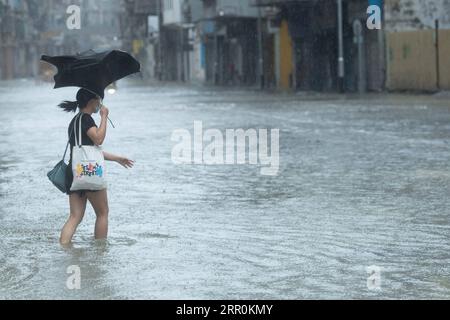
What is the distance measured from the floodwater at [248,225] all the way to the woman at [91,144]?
143mm

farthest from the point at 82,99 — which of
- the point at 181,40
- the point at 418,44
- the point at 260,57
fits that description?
the point at 181,40

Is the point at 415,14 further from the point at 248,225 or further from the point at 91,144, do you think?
the point at 91,144

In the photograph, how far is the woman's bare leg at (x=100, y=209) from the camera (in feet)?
31.5

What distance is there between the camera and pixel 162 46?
102 meters

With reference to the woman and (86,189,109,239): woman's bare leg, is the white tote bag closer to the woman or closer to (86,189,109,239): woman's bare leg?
the woman

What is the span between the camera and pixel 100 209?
9.71 meters

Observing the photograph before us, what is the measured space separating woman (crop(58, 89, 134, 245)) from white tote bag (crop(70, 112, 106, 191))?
5cm

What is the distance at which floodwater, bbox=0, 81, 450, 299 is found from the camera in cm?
794

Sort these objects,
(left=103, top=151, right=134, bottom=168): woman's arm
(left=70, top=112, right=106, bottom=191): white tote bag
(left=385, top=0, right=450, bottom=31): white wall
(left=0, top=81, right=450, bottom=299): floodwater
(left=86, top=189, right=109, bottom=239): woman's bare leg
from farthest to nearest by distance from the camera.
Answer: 1. (left=385, top=0, right=450, bottom=31): white wall
2. (left=86, top=189, right=109, bottom=239): woman's bare leg
3. (left=103, top=151, right=134, bottom=168): woman's arm
4. (left=70, top=112, right=106, bottom=191): white tote bag
5. (left=0, top=81, right=450, bottom=299): floodwater

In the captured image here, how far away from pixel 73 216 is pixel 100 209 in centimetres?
21

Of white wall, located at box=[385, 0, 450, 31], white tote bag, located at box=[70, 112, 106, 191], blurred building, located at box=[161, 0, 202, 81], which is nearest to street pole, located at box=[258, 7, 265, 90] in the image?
white wall, located at box=[385, 0, 450, 31]

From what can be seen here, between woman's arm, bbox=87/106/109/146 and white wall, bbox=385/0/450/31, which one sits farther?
white wall, bbox=385/0/450/31

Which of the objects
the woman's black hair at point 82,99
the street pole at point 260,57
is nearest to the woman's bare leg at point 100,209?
the woman's black hair at point 82,99

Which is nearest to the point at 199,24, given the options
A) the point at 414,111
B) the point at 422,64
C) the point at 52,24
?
the point at 422,64
